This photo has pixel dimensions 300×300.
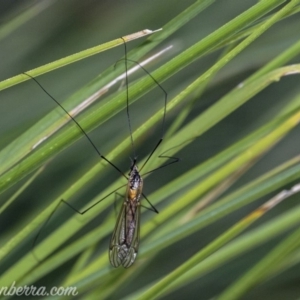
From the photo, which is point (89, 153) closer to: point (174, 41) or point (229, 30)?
point (174, 41)

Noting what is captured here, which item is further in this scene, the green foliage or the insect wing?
the insect wing

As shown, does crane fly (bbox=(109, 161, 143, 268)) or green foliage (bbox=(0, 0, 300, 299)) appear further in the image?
crane fly (bbox=(109, 161, 143, 268))

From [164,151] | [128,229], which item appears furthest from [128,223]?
[164,151]

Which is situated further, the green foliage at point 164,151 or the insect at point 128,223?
the insect at point 128,223

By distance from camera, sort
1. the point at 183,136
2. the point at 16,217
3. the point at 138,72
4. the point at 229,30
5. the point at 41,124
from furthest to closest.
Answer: the point at 16,217
the point at 138,72
the point at 183,136
the point at 41,124
the point at 229,30

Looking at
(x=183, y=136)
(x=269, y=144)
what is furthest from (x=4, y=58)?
(x=269, y=144)

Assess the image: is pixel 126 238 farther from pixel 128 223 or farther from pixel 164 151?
pixel 164 151

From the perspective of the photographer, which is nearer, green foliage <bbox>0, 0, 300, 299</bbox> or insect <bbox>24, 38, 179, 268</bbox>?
green foliage <bbox>0, 0, 300, 299</bbox>

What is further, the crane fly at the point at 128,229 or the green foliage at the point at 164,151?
the crane fly at the point at 128,229
